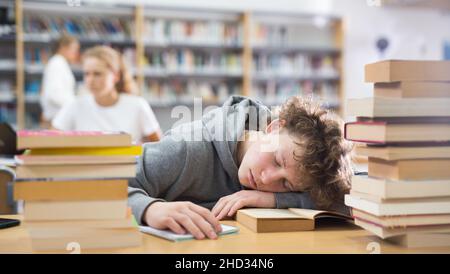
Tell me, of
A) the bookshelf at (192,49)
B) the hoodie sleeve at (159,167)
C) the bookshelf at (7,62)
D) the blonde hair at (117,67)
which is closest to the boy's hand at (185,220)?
the hoodie sleeve at (159,167)

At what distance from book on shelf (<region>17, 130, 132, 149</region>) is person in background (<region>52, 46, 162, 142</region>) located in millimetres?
2250

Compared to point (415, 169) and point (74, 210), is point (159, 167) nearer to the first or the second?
point (74, 210)

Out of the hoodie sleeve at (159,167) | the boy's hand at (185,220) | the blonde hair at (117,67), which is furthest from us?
the blonde hair at (117,67)

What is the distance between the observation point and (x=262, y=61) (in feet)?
18.9

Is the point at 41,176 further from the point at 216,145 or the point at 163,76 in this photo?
the point at 163,76

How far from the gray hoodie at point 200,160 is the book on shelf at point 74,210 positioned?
383 millimetres

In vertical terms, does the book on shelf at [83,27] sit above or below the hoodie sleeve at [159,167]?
above

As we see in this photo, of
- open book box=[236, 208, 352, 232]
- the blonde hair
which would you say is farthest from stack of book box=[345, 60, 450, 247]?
the blonde hair

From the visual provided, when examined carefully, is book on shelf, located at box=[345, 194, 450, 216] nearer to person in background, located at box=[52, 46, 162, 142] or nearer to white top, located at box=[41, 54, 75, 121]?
person in background, located at box=[52, 46, 162, 142]

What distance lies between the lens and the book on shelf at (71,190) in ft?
2.46

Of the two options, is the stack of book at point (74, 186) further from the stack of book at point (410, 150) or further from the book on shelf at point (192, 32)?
the book on shelf at point (192, 32)

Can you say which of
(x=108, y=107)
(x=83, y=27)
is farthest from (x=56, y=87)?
(x=108, y=107)

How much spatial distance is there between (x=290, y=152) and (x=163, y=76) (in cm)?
450

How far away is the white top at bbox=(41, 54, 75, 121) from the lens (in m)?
4.58
